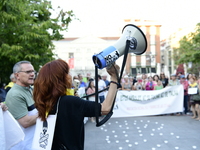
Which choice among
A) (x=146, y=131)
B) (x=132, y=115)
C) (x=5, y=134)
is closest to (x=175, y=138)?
(x=146, y=131)

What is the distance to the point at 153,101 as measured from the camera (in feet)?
35.9

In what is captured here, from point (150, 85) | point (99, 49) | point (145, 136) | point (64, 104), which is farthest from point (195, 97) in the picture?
point (99, 49)

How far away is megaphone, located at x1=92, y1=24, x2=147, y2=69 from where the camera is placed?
6.14 ft

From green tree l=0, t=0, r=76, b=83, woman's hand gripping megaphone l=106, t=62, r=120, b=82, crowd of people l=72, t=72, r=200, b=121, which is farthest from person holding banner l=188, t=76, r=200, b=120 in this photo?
woman's hand gripping megaphone l=106, t=62, r=120, b=82

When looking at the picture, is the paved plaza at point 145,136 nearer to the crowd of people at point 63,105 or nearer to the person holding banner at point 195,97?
the person holding banner at point 195,97

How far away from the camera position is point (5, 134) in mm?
2428

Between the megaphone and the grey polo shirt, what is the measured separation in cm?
114

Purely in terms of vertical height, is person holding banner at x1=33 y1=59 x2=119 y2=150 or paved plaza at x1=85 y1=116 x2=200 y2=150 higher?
person holding banner at x1=33 y1=59 x2=119 y2=150

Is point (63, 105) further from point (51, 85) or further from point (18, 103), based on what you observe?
point (18, 103)

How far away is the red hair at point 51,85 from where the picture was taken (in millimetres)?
2014

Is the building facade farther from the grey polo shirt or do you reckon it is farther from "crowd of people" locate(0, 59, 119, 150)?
"crowd of people" locate(0, 59, 119, 150)

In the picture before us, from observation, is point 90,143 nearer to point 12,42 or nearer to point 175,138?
point 175,138

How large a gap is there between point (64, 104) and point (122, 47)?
0.66 metres

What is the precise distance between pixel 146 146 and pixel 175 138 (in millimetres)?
1157
